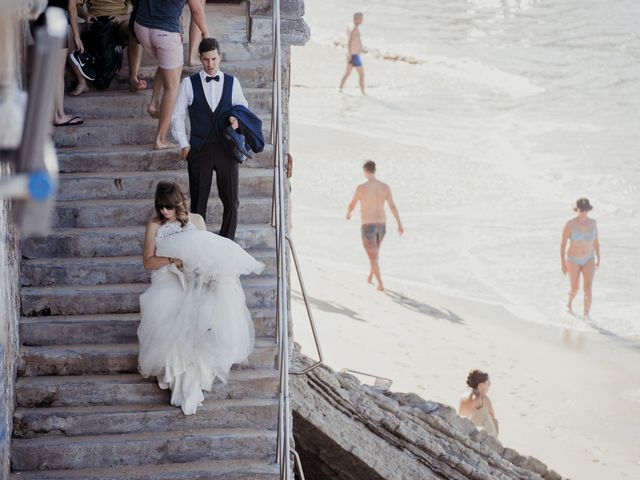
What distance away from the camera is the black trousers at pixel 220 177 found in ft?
24.2

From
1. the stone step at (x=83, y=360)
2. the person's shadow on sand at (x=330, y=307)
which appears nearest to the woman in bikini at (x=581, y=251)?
the person's shadow on sand at (x=330, y=307)

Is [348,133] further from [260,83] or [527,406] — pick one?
[260,83]

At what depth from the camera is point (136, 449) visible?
22.0 ft

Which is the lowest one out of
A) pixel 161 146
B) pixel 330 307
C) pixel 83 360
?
pixel 330 307

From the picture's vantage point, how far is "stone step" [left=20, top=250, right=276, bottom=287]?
741 centimetres

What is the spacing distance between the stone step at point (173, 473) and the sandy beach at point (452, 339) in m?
4.96

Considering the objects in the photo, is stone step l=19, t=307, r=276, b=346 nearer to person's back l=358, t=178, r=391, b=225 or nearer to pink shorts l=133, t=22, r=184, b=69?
pink shorts l=133, t=22, r=184, b=69

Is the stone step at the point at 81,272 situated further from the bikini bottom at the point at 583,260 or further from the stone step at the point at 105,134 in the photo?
the bikini bottom at the point at 583,260

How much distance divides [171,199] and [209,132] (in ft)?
2.91

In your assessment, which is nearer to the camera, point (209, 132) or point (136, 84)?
point (209, 132)

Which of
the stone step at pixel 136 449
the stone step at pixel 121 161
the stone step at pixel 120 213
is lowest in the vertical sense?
the stone step at pixel 136 449

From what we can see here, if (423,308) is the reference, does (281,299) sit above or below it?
above

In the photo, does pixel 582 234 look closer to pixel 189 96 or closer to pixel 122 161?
pixel 122 161

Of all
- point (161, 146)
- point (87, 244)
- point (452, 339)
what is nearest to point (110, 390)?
point (87, 244)
